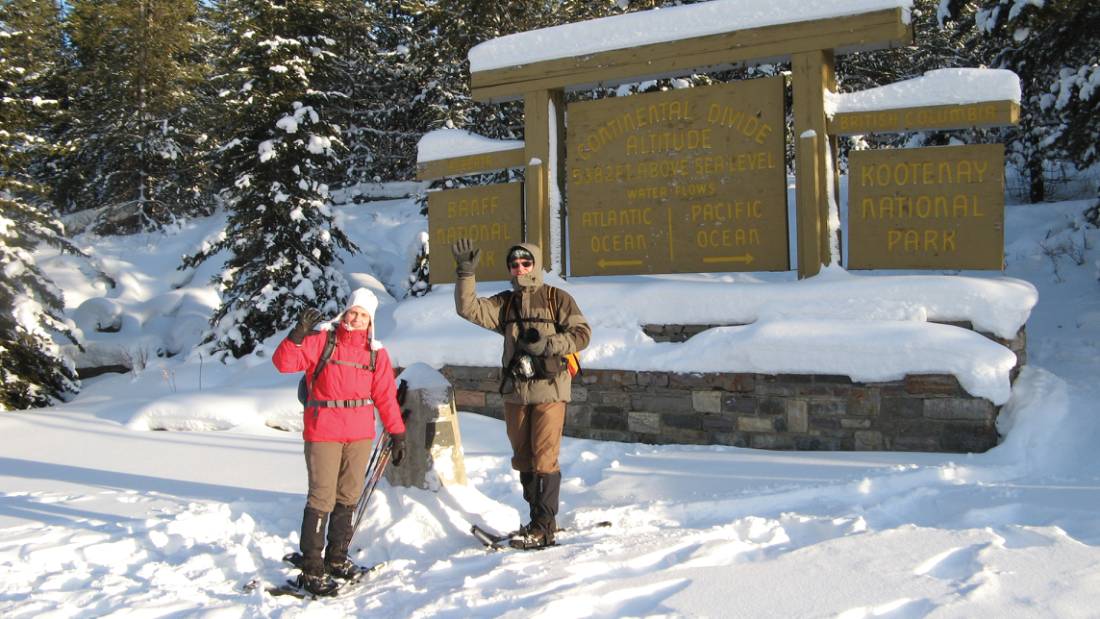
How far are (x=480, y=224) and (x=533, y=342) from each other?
4.73 meters

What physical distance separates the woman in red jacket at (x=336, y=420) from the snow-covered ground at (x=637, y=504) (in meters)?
0.30

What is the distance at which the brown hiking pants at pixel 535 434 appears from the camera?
15.1 feet

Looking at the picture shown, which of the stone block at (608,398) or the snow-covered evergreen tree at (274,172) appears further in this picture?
the snow-covered evergreen tree at (274,172)

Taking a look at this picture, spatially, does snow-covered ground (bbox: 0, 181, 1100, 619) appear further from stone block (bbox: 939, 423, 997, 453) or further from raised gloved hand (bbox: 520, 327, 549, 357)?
raised gloved hand (bbox: 520, 327, 549, 357)

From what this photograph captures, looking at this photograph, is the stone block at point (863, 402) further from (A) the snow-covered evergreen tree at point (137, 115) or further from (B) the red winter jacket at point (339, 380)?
(A) the snow-covered evergreen tree at point (137, 115)

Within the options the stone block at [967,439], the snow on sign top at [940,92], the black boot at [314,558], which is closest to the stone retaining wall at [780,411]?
the stone block at [967,439]

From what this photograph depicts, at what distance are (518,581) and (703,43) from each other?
18.8 feet

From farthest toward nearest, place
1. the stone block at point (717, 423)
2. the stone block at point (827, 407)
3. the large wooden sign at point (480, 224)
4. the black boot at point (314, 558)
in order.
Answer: the large wooden sign at point (480, 224)
the stone block at point (717, 423)
the stone block at point (827, 407)
the black boot at point (314, 558)

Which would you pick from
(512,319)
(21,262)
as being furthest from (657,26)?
(21,262)

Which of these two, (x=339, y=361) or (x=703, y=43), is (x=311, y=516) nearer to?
(x=339, y=361)

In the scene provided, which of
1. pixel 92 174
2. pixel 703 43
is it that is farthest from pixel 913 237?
pixel 92 174

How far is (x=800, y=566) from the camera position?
3676 mm

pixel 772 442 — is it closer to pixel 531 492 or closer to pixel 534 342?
pixel 531 492

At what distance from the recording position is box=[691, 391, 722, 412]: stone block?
7.02 meters
